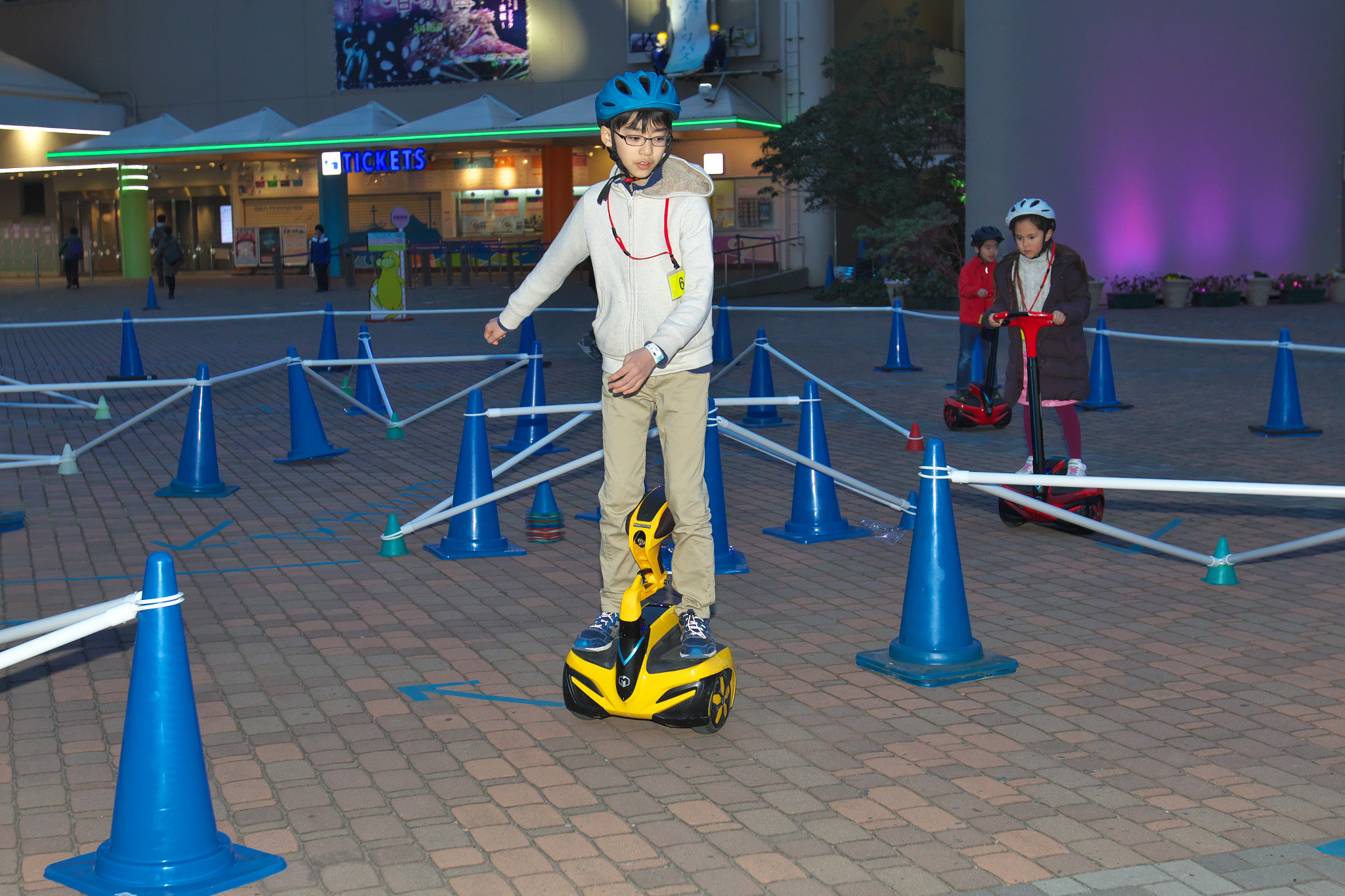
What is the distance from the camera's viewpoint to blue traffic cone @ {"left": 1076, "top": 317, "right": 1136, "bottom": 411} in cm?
1218

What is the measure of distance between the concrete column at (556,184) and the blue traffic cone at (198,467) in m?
29.6

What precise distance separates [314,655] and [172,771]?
2.01 metres

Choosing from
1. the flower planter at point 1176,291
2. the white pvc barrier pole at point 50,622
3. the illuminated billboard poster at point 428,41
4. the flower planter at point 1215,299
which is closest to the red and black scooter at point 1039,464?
the white pvc barrier pole at point 50,622

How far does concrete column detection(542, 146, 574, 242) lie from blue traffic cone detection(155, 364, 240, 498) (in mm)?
29635

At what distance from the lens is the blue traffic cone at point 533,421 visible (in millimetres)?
9867

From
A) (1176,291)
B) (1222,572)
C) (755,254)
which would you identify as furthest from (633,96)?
(755,254)

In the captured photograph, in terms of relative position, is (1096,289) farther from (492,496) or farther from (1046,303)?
(492,496)

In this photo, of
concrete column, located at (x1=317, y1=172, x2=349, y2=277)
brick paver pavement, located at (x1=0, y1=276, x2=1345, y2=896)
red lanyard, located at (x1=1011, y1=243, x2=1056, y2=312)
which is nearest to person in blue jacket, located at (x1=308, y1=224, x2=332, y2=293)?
concrete column, located at (x1=317, y1=172, x2=349, y2=277)

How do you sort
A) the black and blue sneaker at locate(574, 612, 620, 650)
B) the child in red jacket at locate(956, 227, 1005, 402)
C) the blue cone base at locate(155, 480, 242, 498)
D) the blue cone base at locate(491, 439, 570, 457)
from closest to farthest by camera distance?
1. the black and blue sneaker at locate(574, 612, 620, 650)
2. the blue cone base at locate(155, 480, 242, 498)
3. the blue cone base at locate(491, 439, 570, 457)
4. the child in red jacket at locate(956, 227, 1005, 402)

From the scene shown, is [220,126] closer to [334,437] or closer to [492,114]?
[492,114]

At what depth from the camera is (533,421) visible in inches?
421

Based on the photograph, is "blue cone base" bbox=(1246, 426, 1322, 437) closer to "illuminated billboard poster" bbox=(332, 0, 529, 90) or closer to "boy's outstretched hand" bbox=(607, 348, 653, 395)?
"boy's outstretched hand" bbox=(607, 348, 653, 395)

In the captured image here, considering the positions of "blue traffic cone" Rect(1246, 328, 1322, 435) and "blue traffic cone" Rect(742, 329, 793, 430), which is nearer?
"blue traffic cone" Rect(1246, 328, 1322, 435)

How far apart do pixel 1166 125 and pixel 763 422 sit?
15.0 metres
